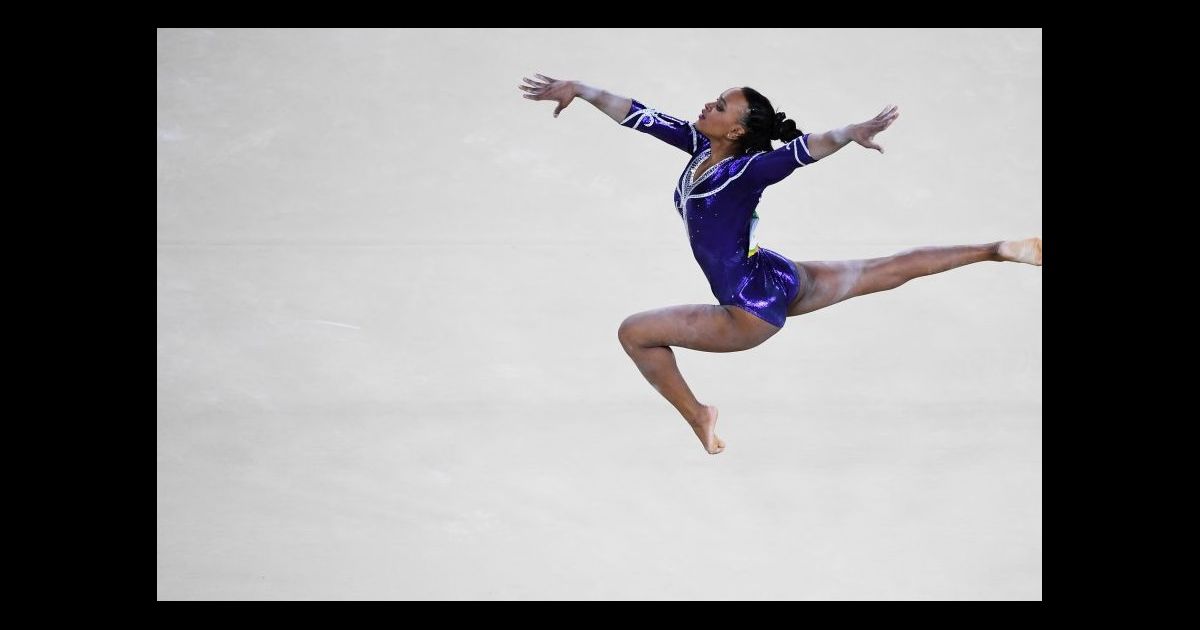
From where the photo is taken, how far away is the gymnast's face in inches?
177

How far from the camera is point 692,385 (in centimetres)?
519

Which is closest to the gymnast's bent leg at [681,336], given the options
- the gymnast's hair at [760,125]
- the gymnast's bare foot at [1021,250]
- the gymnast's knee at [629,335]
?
the gymnast's knee at [629,335]

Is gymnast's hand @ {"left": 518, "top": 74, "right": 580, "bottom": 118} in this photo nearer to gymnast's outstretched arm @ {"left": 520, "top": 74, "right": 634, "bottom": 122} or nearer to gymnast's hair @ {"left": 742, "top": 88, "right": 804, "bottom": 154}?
gymnast's outstretched arm @ {"left": 520, "top": 74, "right": 634, "bottom": 122}

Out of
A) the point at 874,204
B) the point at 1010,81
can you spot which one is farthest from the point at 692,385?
the point at 1010,81

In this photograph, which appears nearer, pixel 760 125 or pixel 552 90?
pixel 760 125

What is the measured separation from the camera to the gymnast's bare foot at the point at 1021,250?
181 inches

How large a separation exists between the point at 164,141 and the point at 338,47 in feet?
3.15

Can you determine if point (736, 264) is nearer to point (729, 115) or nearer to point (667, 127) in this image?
point (729, 115)

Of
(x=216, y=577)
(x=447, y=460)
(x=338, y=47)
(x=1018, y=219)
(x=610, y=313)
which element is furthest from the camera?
(x=338, y=47)

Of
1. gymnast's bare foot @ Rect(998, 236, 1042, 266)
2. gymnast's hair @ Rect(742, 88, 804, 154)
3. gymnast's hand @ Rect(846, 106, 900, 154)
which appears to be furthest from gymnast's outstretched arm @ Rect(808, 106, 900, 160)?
gymnast's bare foot @ Rect(998, 236, 1042, 266)

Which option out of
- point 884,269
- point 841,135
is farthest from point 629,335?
point 841,135

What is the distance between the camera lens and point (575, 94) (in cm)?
488

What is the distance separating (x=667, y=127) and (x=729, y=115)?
0.98ft

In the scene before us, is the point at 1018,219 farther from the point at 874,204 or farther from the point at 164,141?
the point at 164,141
